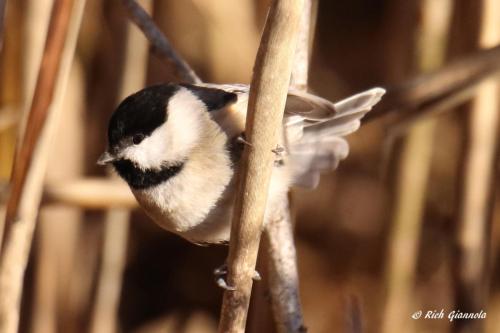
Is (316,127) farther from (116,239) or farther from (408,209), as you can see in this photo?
(116,239)

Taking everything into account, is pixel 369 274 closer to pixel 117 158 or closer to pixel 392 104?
pixel 392 104

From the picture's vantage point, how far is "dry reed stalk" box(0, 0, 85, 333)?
1.10m

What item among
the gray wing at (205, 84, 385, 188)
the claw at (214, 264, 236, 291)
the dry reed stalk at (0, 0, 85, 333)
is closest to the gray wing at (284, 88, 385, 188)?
the gray wing at (205, 84, 385, 188)

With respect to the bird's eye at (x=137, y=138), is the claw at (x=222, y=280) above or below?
below

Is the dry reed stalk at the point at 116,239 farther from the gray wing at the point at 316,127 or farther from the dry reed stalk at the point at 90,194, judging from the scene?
the gray wing at the point at 316,127

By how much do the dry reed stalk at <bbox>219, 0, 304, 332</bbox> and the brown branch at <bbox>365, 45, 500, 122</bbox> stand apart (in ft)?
1.73

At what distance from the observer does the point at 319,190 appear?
2.24 metres

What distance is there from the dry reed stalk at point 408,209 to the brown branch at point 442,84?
27cm

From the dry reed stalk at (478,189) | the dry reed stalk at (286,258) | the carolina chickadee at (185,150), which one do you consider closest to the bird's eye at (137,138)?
the carolina chickadee at (185,150)

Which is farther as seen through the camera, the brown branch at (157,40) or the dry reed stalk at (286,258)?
the brown branch at (157,40)

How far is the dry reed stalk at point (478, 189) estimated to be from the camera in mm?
1584

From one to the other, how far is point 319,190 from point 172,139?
3.14ft

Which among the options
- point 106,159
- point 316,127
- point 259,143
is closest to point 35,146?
point 106,159

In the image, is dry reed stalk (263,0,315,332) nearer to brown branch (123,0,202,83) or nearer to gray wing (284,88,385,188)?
gray wing (284,88,385,188)
